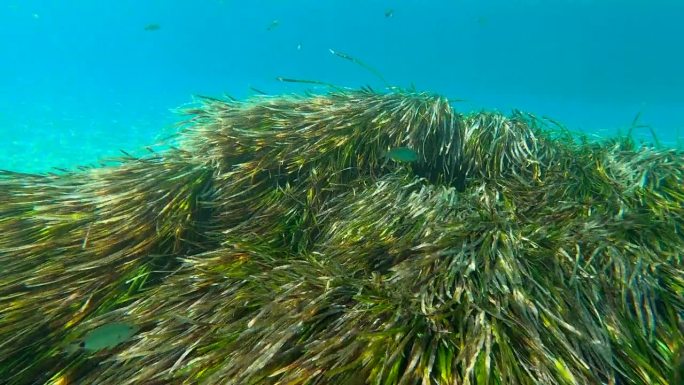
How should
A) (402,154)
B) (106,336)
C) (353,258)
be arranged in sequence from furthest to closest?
(402,154) → (353,258) → (106,336)

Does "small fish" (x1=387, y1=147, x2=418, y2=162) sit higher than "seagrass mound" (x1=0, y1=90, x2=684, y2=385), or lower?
higher

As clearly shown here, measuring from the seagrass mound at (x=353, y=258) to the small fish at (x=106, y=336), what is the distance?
0.4 inches

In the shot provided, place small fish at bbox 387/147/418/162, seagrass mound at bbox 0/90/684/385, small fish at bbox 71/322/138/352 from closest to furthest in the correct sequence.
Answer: seagrass mound at bbox 0/90/684/385
small fish at bbox 71/322/138/352
small fish at bbox 387/147/418/162

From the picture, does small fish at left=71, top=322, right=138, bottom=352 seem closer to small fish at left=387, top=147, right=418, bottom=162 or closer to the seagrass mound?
the seagrass mound

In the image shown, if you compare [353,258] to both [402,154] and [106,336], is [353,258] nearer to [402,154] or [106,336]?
[402,154]

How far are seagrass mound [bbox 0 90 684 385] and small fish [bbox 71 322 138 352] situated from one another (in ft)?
0.04

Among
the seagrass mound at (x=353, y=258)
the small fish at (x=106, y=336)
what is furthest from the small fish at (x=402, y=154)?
the small fish at (x=106, y=336)

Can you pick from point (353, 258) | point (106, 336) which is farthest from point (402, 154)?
point (106, 336)

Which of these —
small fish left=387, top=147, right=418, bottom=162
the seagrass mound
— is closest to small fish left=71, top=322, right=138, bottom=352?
the seagrass mound

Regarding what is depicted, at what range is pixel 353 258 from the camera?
3115mm

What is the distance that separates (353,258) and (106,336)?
64.6 inches

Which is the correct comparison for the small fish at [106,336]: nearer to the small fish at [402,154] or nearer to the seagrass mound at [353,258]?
the seagrass mound at [353,258]

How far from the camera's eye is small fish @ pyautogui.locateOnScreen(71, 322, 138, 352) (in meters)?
2.53

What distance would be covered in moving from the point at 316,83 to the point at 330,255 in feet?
9.86
